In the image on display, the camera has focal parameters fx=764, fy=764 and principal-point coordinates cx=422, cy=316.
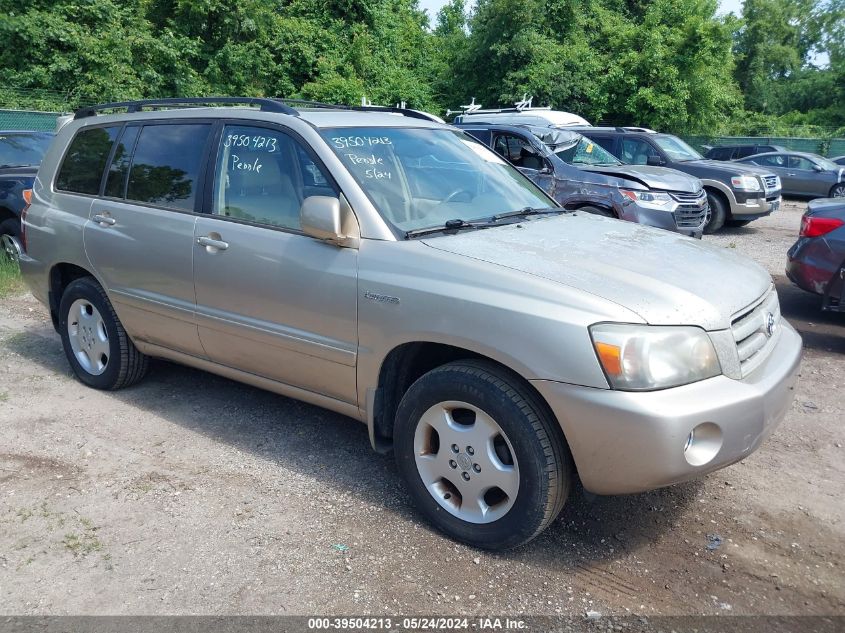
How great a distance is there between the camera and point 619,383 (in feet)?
9.46

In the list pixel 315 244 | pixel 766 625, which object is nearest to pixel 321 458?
pixel 315 244

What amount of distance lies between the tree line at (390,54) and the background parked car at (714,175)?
38.2 feet

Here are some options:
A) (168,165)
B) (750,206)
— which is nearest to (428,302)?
(168,165)

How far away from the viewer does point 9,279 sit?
8.45 metres

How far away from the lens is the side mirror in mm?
3553

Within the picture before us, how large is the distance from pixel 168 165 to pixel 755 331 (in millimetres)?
3403

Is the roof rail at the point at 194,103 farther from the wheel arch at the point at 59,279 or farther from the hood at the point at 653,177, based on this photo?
the hood at the point at 653,177

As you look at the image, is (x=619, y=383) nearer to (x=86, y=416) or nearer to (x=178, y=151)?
(x=178, y=151)

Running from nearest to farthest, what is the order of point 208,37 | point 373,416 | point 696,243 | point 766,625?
1. point 766,625
2. point 373,416
3. point 696,243
4. point 208,37

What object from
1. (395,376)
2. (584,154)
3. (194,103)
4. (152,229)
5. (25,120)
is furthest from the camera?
(25,120)

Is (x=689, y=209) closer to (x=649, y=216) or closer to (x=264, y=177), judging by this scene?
(x=649, y=216)

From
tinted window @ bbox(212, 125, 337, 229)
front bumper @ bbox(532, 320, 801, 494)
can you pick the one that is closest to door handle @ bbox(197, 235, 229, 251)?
tinted window @ bbox(212, 125, 337, 229)

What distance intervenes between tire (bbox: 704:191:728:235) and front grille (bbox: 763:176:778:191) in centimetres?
83

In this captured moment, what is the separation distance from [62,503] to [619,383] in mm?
2785
